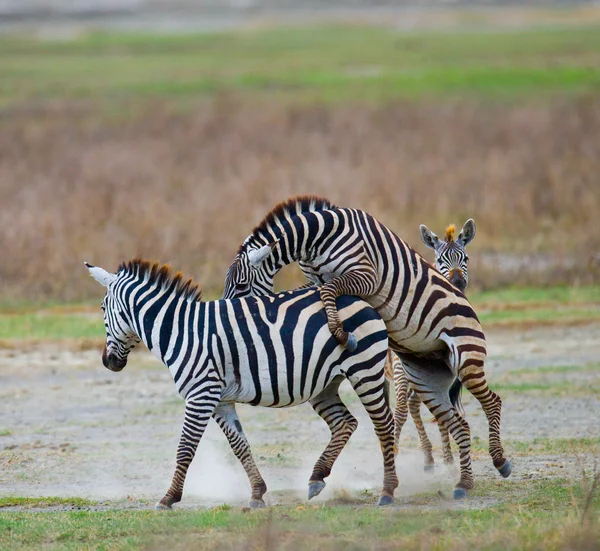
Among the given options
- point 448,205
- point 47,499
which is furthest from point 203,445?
point 448,205

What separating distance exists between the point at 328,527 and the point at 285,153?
1985 cm

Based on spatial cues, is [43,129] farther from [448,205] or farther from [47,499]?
[47,499]

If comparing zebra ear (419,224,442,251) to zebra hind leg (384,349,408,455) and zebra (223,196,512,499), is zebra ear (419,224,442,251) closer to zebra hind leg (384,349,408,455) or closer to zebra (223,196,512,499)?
zebra hind leg (384,349,408,455)

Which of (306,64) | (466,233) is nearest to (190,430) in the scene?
(466,233)

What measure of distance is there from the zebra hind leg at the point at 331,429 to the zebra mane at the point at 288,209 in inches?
50.9

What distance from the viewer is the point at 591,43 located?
1969 inches

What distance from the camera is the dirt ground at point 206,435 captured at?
362 inches

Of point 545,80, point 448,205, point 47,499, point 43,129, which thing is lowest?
point 47,499

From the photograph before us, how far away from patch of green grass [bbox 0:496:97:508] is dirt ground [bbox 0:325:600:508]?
0.18 m

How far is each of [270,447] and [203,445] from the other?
66 centimetres

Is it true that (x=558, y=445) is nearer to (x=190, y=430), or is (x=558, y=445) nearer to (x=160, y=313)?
(x=190, y=430)

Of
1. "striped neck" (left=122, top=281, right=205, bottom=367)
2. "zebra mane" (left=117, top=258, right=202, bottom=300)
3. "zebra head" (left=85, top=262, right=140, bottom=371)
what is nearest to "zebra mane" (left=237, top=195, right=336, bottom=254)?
"zebra mane" (left=117, top=258, right=202, bottom=300)

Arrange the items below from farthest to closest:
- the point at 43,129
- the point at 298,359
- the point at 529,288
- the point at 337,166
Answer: the point at 43,129, the point at 337,166, the point at 529,288, the point at 298,359

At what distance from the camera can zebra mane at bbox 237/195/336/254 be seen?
8.64 metres
